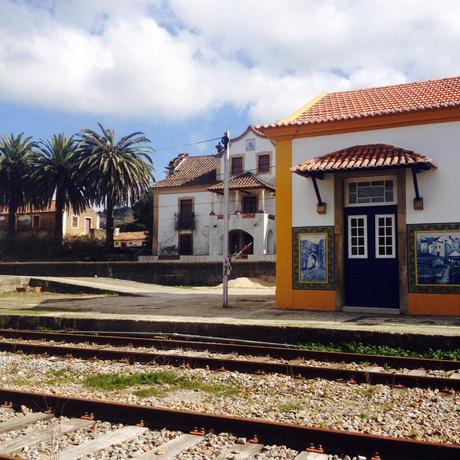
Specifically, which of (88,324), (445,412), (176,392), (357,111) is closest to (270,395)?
(176,392)

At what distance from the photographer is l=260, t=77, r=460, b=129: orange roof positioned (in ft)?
45.5

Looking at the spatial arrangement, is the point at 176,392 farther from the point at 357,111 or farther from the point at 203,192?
the point at 203,192

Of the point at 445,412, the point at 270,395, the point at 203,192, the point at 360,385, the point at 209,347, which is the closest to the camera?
the point at 445,412

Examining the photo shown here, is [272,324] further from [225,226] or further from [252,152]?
[252,152]

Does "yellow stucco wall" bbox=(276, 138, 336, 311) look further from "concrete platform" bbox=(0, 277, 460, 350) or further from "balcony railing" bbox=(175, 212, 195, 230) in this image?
"balcony railing" bbox=(175, 212, 195, 230)

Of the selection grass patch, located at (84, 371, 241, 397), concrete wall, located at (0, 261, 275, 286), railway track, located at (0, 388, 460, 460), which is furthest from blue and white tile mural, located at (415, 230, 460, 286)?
concrete wall, located at (0, 261, 275, 286)

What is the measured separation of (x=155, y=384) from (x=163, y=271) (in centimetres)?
2441

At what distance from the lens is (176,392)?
22.5ft

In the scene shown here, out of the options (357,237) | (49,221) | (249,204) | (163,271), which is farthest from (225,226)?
(49,221)

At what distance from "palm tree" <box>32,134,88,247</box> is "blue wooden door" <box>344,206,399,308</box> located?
1293 inches

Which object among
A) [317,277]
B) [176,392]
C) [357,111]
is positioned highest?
[357,111]

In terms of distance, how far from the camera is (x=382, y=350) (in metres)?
9.31

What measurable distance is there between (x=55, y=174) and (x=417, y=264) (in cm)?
3641

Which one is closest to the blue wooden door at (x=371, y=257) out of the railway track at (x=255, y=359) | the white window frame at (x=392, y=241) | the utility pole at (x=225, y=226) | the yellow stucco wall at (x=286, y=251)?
the white window frame at (x=392, y=241)
